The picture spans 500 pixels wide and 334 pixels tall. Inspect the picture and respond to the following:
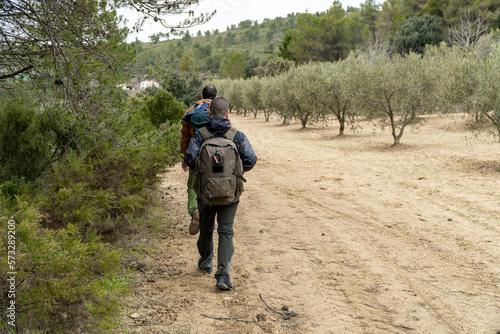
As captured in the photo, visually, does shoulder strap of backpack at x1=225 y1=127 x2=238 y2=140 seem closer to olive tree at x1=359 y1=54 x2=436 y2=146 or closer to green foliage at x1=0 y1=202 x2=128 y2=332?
green foliage at x1=0 y1=202 x2=128 y2=332

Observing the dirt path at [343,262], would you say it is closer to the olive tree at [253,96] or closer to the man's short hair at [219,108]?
the man's short hair at [219,108]

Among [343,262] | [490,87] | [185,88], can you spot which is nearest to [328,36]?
[185,88]

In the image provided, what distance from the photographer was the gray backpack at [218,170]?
3.97m

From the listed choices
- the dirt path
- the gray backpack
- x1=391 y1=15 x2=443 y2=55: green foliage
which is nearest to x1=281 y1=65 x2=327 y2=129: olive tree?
the dirt path

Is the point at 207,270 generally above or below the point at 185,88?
below

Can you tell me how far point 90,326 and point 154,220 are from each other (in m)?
3.28

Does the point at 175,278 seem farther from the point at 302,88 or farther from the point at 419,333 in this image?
the point at 302,88

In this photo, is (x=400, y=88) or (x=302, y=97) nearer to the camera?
(x=400, y=88)

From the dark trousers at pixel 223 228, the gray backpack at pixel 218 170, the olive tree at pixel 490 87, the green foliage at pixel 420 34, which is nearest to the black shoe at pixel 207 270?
the dark trousers at pixel 223 228

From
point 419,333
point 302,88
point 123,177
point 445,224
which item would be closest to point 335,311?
point 419,333

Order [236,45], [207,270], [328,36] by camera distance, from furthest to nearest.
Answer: [236,45]
[328,36]
[207,270]

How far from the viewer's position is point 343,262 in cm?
514

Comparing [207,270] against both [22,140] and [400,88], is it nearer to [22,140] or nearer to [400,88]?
[22,140]

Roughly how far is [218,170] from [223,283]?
1.22 m
